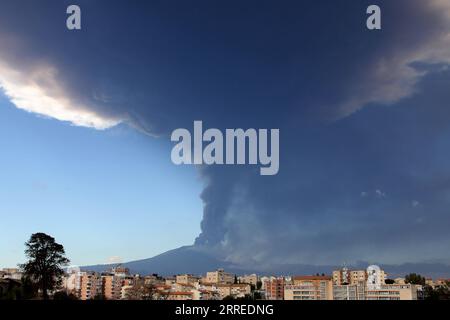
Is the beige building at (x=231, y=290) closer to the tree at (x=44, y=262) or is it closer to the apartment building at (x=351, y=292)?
the apartment building at (x=351, y=292)

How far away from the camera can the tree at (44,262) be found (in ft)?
115

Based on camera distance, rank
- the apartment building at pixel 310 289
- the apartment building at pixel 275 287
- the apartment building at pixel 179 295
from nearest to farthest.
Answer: the apartment building at pixel 179 295, the apartment building at pixel 310 289, the apartment building at pixel 275 287

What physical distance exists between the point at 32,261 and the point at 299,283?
4669 cm

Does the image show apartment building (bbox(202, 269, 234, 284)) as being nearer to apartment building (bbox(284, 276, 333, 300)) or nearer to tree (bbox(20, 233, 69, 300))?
apartment building (bbox(284, 276, 333, 300))

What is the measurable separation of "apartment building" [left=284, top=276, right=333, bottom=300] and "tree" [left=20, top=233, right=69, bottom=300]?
40.1 meters

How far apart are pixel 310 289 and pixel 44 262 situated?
4314 cm

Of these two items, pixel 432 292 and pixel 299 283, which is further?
pixel 299 283

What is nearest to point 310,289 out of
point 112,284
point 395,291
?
point 395,291

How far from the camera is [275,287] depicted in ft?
258

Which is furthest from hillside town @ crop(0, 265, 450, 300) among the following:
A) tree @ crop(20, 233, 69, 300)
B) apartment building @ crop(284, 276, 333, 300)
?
tree @ crop(20, 233, 69, 300)

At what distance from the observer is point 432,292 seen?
59156 millimetres

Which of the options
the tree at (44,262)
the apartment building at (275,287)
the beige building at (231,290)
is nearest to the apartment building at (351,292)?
→ the apartment building at (275,287)
